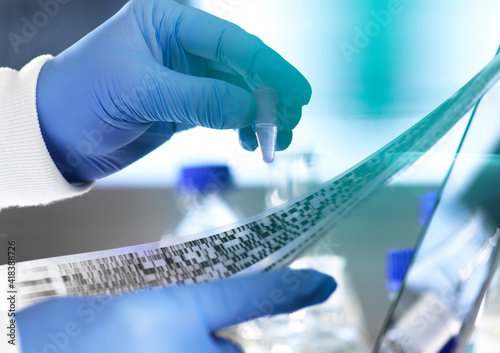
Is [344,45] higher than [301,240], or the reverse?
[344,45]

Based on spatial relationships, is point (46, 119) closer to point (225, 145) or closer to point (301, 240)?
point (225, 145)

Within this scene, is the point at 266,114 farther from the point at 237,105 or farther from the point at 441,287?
the point at 441,287

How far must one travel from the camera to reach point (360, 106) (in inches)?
18.6

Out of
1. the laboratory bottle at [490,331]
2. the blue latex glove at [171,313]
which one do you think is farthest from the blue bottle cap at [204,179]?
the laboratory bottle at [490,331]

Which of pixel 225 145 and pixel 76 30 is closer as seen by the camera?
pixel 225 145

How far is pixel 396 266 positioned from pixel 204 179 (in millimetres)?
233

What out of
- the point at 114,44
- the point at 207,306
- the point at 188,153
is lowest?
the point at 207,306

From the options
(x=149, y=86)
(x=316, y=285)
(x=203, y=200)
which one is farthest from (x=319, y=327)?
(x=149, y=86)

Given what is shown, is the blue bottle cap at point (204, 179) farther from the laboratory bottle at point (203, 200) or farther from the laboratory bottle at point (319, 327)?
the laboratory bottle at point (319, 327)

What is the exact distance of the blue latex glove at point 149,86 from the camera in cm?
48

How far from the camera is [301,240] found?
463 mm

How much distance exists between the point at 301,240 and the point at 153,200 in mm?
202

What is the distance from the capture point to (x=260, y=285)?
464 millimetres

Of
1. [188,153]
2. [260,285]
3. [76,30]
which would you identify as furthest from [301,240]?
[76,30]
